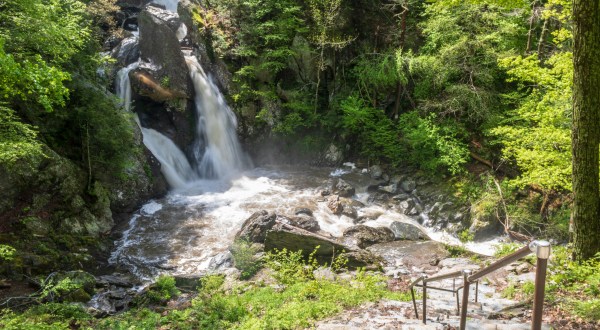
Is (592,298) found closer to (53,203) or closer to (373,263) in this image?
(373,263)

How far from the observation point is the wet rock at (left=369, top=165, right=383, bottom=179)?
1716cm

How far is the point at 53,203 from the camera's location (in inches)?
438

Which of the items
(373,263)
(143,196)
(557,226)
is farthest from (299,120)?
(557,226)

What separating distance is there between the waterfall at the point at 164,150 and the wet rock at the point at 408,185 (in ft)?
32.1

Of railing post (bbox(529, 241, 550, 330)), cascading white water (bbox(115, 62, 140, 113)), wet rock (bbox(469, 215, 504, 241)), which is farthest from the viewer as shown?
cascading white water (bbox(115, 62, 140, 113))

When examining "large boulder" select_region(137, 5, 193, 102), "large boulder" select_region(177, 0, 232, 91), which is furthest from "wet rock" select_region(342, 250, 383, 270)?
"large boulder" select_region(177, 0, 232, 91)

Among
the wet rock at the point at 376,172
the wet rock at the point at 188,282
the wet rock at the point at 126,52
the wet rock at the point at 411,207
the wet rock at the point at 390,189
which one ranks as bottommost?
the wet rock at the point at 188,282

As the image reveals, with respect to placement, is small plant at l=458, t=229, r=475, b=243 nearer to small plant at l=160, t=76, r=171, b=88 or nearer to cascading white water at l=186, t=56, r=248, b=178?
cascading white water at l=186, t=56, r=248, b=178

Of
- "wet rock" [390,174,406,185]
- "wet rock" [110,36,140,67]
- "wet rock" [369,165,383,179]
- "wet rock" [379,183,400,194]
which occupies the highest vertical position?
"wet rock" [110,36,140,67]

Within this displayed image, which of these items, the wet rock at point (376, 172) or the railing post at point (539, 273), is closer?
the railing post at point (539, 273)

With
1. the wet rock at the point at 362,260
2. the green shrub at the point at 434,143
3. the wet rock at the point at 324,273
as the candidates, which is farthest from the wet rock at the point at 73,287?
the green shrub at the point at 434,143

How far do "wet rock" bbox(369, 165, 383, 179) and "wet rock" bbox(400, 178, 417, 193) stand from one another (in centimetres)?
129

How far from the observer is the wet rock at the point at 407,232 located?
1275 cm

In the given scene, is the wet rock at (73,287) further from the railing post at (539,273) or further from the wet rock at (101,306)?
the railing post at (539,273)
